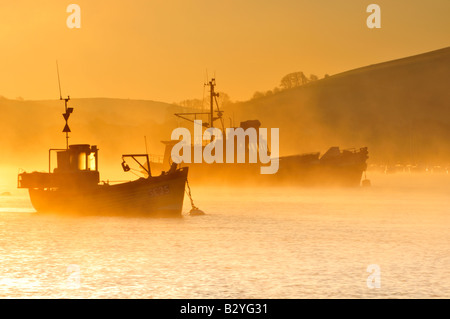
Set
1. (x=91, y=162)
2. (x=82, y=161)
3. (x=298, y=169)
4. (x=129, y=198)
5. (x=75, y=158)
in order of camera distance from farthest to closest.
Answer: (x=298, y=169)
(x=91, y=162)
(x=82, y=161)
(x=75, y=158)
(x=129, y=198)

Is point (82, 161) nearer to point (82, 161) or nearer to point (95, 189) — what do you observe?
point (82, 161)

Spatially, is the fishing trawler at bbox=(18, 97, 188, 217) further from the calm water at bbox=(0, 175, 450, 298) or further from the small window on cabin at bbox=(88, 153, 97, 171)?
the calm water at bbox=(0, 175, 450, 298)

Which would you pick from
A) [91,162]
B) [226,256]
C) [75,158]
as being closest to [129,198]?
[91,162]

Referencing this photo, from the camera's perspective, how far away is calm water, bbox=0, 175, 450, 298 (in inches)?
983

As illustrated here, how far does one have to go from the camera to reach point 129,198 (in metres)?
47.9

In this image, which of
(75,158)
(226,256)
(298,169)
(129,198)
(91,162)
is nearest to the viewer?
(226,256)

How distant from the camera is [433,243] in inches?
1505

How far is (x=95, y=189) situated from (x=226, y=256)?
17.3 m

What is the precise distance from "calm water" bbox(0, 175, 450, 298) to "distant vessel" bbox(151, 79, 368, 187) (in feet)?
158

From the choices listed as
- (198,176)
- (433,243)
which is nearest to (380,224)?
(433,243)

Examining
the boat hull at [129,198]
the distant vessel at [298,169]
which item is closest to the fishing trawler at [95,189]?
the boat hull at [129,198]
